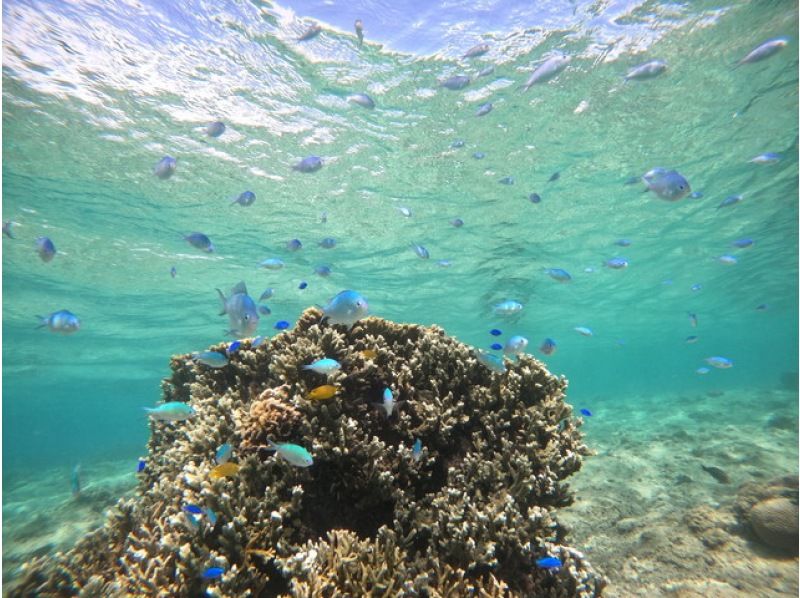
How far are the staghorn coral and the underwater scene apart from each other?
0.11 feet

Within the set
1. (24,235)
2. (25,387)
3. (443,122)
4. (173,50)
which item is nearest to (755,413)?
(443,122)

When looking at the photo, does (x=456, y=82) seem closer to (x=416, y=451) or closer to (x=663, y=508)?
(x=416, y=451)

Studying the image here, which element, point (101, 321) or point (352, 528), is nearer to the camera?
point (352, 528)

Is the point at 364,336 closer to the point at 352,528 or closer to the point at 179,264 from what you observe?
the point at 352,528

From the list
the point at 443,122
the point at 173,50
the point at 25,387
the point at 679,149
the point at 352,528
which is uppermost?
the point at 679,149


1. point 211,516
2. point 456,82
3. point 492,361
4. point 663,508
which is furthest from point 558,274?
point 211,516

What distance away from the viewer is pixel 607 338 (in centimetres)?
6519

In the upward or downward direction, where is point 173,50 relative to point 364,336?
upward

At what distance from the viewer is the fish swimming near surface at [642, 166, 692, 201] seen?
6754mm

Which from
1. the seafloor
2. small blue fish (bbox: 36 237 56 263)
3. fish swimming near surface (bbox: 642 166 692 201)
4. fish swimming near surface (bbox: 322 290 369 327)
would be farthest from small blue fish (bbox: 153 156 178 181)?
fish swimming near surface (bbox: 642 166 692 201)

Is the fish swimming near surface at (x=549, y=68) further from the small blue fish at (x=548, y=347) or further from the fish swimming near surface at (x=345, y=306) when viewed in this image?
the fish swimming near surface at (x=345, y=306)

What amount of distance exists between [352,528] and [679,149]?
20.0 meters

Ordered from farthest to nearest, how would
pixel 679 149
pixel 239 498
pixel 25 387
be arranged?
1. pixel 25 387
2. pixel 679 149
3. pixel 239 498

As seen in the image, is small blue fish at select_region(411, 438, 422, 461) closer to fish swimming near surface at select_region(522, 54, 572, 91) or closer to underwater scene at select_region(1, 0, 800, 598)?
underwater scene at select_region(1, 0, 800, 598)
